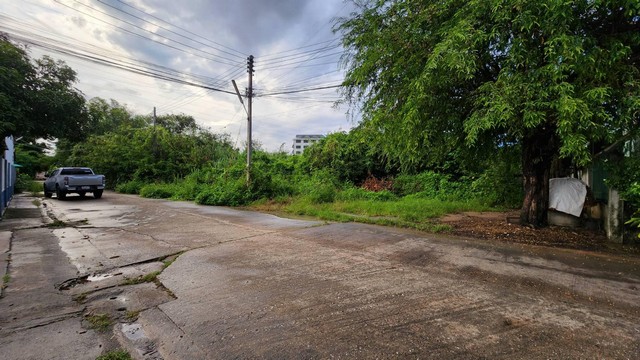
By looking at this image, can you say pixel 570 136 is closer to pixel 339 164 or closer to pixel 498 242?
pixel 498 242

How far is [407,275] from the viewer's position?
4.18 m

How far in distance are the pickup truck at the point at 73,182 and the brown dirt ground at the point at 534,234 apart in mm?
17130

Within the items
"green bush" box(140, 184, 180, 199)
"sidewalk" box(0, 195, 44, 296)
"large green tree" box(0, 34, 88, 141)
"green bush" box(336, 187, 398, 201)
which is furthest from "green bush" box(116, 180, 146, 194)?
"green bush" box(336, 187, 398, 201)

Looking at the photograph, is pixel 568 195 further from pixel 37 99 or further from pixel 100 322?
pixel 37 99

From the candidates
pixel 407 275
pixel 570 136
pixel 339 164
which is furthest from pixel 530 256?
pixel 339 164

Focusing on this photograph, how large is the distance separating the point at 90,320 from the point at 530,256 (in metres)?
6.26

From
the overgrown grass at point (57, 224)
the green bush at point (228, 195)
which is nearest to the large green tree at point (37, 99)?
the overgrown grass at point (57, 224)

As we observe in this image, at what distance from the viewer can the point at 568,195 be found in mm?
7180

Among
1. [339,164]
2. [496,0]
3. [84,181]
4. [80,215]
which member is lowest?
[80,215]

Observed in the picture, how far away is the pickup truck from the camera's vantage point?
600 inches

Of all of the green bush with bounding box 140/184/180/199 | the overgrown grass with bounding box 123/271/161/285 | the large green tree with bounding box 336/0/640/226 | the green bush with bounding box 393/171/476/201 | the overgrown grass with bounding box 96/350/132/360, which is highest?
the large green tree with bounding box 336/0/640/226

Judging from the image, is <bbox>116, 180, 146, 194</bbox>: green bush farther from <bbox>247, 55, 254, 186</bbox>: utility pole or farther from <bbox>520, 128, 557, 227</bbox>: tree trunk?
<bbox>520, 128, 557, 227</bbox>: tree trunk

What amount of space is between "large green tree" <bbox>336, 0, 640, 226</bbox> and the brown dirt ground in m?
0.52

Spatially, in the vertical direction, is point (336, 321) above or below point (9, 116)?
below
